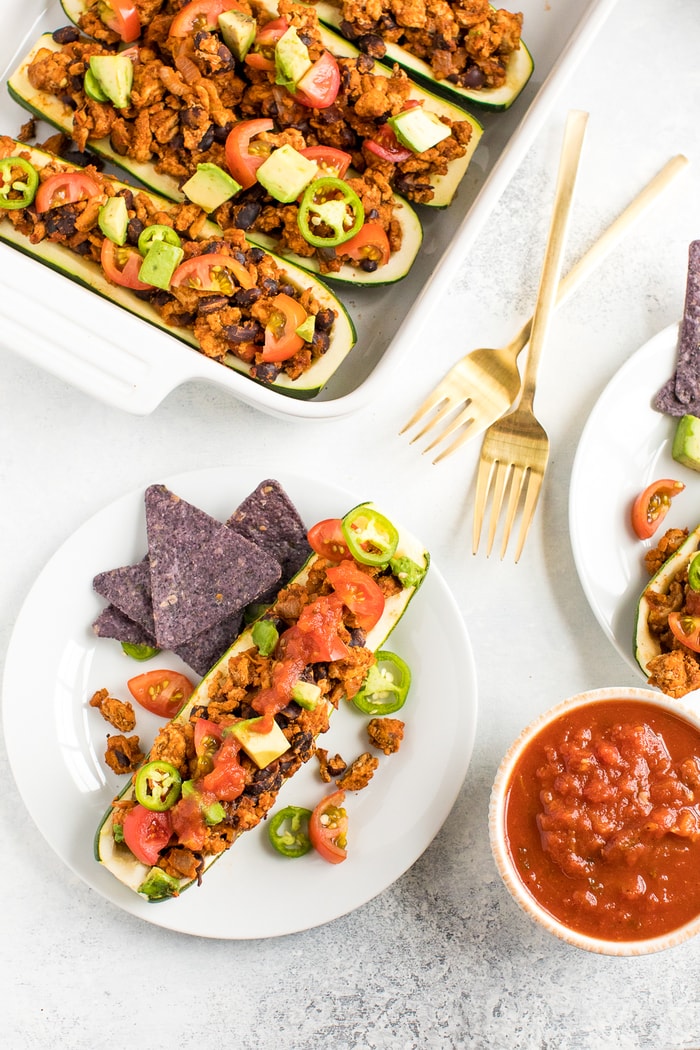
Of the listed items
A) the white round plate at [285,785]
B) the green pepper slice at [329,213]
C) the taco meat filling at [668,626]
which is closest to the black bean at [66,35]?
the green pepper slice at [329,213]

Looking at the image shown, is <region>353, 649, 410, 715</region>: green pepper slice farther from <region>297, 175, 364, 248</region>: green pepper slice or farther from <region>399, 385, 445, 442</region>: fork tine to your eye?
<region>297, 175, 364, 248</region>: green pepper slice

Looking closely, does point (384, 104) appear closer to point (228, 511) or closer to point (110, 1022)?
point (228, 511)

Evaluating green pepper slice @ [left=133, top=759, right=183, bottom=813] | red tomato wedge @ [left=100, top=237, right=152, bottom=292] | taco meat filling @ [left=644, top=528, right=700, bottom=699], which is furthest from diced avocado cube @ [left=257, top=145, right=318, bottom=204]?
green pepper slice @ [left=133, top=759, right=183, bottom=813]

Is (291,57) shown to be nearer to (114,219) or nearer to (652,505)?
(114,219)

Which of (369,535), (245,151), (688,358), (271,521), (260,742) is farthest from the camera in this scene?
(688,358)

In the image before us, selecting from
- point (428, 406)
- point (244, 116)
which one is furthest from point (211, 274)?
point (428, 406)

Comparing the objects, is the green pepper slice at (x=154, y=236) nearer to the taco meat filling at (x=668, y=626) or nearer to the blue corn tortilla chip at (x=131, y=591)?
the blue corn tortilla chip at (x=131, y=591)
